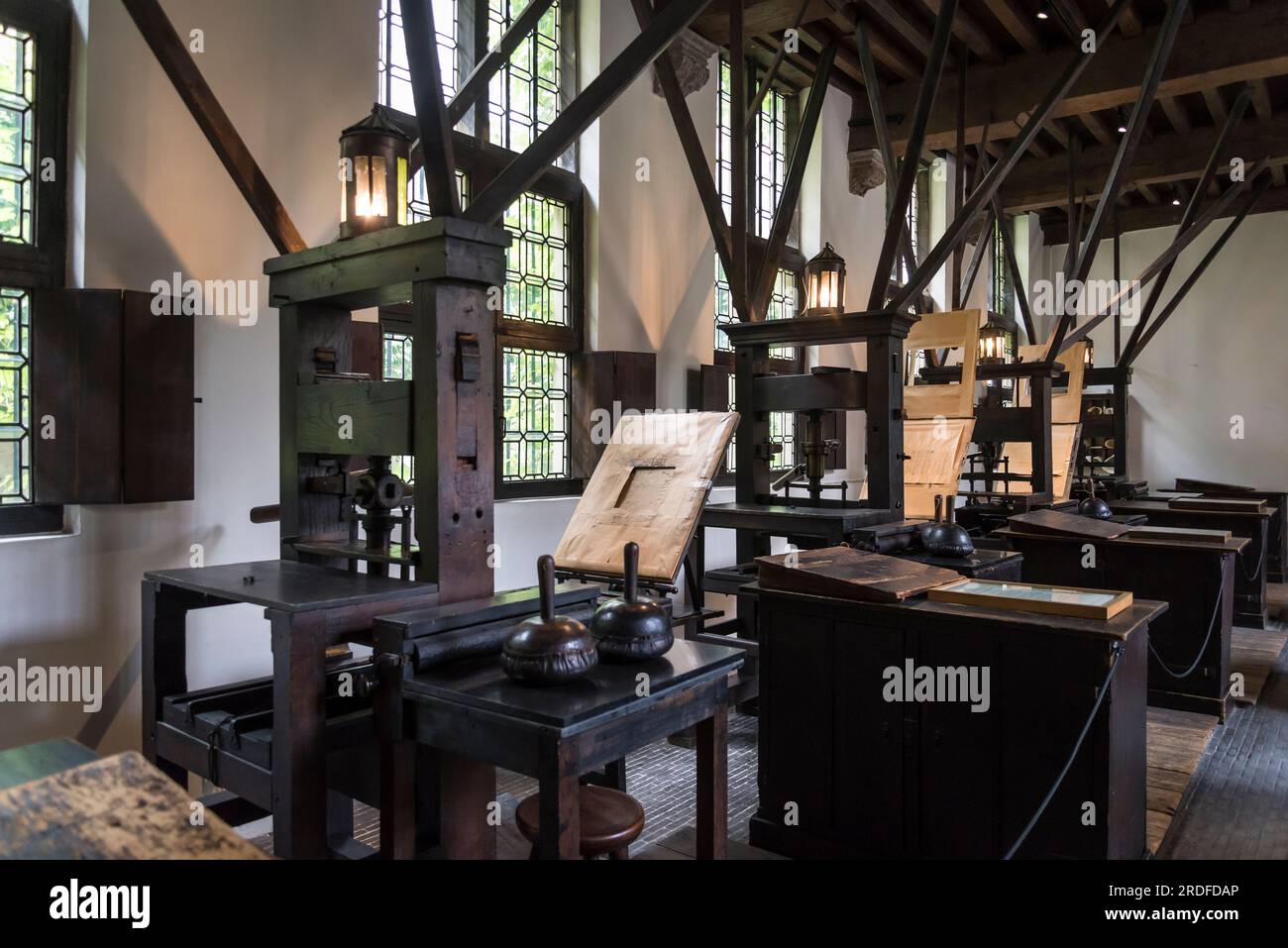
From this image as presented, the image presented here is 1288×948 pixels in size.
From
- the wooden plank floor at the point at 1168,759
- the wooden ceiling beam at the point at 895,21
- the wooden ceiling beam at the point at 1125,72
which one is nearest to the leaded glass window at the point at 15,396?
the wooden plank floor at the point at 1168,759

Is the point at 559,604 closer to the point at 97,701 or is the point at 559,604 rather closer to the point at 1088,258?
the point at 97,701

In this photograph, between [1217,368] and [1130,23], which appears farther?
[1217,368]

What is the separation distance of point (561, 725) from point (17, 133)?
11.1 ft

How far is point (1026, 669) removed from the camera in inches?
107

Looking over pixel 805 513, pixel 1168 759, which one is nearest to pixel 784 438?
pixel 805 513

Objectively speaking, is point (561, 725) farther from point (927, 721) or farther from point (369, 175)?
point (369, 175)

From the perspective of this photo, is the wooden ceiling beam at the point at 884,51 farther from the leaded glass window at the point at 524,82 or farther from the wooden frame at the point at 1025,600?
the wooden frame at the point at 1025,600

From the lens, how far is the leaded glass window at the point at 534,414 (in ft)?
18.7

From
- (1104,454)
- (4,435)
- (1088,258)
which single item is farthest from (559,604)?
(1104,454)

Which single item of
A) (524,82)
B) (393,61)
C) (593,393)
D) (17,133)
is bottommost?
(593,393)

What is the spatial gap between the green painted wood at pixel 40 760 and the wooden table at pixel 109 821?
1.06ft

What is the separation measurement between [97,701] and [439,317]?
2.31 m

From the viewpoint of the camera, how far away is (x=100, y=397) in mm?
3520

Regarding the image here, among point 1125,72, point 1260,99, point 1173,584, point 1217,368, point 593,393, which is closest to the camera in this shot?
point 1173,584
